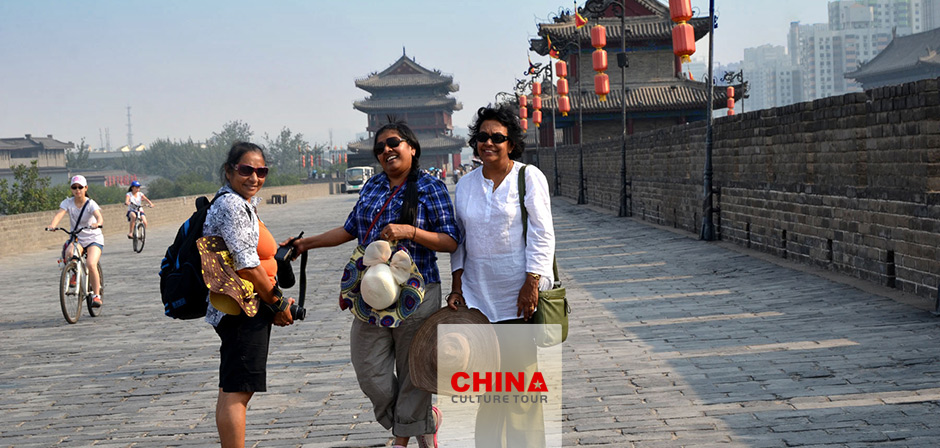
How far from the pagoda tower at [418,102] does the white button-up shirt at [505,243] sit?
95.1m

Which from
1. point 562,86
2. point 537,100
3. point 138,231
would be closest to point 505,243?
point 138,231

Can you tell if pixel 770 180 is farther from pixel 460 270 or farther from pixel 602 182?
pixel 602 182

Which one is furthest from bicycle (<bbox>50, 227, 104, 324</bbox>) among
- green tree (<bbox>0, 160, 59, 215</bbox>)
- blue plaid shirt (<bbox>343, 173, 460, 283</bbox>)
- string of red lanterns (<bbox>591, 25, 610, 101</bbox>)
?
green tree (<bbox>0, 160, 59, 215</bbox>)

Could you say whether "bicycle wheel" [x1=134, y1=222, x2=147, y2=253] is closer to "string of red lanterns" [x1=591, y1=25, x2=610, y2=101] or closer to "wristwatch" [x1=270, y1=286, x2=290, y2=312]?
"string of red lanterns" [x1=591, y1=25, x2=610, y2=101]

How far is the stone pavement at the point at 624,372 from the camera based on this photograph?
5102 mm

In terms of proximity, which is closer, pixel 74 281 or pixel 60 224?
pixel 74 281

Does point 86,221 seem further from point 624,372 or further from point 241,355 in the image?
point 241,355

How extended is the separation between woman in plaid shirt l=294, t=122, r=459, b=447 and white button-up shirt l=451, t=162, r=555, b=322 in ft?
0.46

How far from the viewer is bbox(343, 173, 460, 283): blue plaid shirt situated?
168 inches

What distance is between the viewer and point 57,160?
306ft

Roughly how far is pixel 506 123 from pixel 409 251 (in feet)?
2.27

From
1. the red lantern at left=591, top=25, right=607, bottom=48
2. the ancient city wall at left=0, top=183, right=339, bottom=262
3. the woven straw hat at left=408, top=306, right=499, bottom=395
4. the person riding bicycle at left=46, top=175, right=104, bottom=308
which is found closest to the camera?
the woven straw hat at left=408, top=306, right=499, bottom=395

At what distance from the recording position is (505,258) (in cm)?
416

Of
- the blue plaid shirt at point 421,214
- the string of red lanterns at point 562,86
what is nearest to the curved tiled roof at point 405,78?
the string of red lanterns at point 562,86
